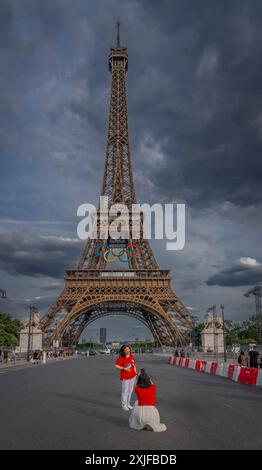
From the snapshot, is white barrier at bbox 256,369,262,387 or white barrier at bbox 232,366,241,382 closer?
white barrier at bbox 256,369,262,387

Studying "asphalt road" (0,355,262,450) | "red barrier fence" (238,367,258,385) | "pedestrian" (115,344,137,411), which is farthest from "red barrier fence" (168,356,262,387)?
"pedestrian" (115,344,137,411)

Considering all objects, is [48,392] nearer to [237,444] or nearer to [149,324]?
[237,444]

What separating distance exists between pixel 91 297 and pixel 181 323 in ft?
43.8

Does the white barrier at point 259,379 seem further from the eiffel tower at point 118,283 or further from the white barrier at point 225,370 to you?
the eiffel tower at point 118,283

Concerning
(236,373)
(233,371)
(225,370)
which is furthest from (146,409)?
(225,370)

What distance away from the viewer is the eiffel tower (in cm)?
6550

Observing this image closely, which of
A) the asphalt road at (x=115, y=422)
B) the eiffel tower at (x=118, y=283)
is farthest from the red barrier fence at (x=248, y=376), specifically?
the eiffel tower at (x=118, y=283)

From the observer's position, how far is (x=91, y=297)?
68250mm

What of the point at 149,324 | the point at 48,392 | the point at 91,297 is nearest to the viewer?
the point at 48,392

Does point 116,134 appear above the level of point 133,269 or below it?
above

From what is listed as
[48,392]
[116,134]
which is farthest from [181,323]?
[48,392]

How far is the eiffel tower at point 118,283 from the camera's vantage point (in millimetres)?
65500

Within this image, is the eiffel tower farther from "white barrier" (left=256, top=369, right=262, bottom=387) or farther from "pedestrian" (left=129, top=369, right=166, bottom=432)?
"pedestrian" (left=129, top=369, right=166, bottom=432)

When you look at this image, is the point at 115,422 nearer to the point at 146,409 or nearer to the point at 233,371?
the point at 146,409
